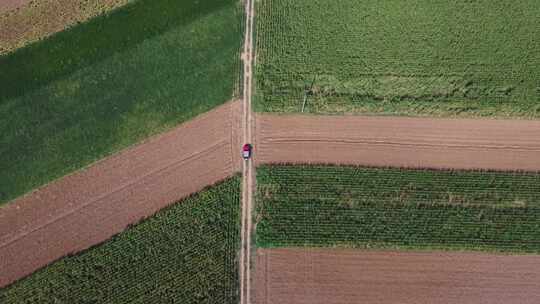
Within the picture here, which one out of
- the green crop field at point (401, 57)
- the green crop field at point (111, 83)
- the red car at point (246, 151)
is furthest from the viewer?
the green crop field at point (111, 83)

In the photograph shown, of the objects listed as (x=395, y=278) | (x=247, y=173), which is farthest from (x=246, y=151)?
(x=395, y=278)

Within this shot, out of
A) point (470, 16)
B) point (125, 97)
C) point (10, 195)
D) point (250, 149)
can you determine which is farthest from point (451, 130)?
point (10, 195)

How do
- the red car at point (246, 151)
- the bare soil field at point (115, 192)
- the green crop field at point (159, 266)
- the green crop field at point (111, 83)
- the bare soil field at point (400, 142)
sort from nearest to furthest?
the green crop field at point (159, 266), the bare soil field at point (115, 192), the bare soil field at point (400, 142), the red car at point (246, 151), the green crop field at point (111, 83)

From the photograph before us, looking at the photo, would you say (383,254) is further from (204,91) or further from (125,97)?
(125,97)

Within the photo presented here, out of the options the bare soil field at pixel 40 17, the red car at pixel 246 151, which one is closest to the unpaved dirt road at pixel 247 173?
the red car at pixel 246 151

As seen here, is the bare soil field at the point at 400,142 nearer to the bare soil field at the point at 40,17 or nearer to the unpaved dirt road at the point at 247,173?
the unpaved dirt road at the point at 247,173

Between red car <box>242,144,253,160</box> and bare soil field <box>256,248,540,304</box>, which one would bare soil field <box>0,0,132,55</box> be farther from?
bare soil field <box>256,248,540,304</box>
